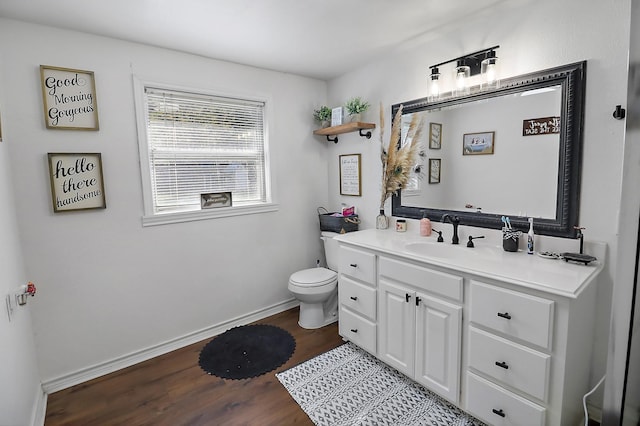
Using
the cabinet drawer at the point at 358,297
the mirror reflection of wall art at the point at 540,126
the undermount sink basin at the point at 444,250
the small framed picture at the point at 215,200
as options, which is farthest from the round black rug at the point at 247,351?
the mirror reflection of wall art at the point at 540,126

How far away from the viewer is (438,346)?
5.86 feet

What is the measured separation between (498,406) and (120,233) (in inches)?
99.8

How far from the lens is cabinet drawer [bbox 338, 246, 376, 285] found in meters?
2.15

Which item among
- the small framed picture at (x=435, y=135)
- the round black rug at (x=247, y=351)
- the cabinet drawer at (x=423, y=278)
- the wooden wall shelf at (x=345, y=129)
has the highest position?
the wooden wall shelf at (x=345, y=129)

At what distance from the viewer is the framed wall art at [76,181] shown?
1979mm

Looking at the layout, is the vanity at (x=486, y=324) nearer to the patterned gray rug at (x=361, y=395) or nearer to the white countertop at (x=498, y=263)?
the white countertop at (x=498, y=263)

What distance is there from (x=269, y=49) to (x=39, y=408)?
275cm

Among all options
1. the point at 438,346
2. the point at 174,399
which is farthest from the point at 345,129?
the point at 174,399

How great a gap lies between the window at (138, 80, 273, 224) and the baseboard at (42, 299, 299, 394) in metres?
0.98

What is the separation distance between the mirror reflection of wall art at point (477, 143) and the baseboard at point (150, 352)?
2.17 metres

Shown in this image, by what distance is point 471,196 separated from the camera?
7.05 ft

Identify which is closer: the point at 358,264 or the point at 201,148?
the point at 358,264

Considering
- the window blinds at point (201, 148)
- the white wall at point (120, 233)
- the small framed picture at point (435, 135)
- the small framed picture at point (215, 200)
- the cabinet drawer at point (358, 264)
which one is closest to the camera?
the white wall at point (120, 233)

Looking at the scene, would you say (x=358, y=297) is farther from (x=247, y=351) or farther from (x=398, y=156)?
(x=398, y=156)
